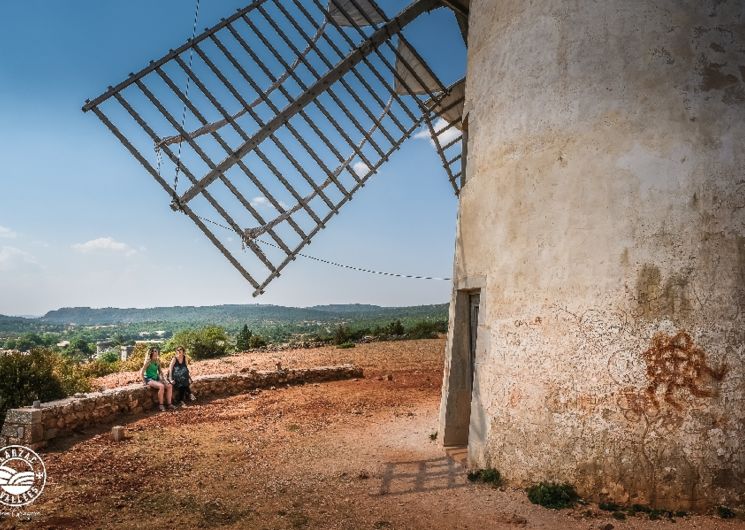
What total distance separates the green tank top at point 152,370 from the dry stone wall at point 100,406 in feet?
0.89

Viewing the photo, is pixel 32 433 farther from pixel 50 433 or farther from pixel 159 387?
pixel 159 387

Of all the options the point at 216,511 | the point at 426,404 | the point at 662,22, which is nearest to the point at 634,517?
the point at 216,511

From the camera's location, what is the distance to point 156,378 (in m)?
9.80

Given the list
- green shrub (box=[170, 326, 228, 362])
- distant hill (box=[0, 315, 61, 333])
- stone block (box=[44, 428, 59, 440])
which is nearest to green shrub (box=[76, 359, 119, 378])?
green shrub (box=[170, 326, 228, 362])

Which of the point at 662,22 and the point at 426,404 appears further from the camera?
the point at 426,404

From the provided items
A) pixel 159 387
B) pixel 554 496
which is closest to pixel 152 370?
pixel 159 387

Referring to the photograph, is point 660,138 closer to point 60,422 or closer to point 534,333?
point 534,333

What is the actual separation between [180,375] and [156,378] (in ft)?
1.59

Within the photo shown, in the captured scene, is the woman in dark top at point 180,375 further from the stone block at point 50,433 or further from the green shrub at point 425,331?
the green shrub at point 425,331

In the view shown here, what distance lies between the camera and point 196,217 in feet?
24.5

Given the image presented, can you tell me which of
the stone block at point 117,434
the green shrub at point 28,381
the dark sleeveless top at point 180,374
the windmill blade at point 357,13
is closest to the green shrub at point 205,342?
the dark sleeveless top at point 180,374

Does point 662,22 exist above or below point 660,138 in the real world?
above

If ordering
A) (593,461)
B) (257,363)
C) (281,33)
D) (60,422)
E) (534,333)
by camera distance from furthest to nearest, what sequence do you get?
(257,363), (281,33), (60,422), (534,333), (593,461)

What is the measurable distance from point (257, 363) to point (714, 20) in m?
14.2
